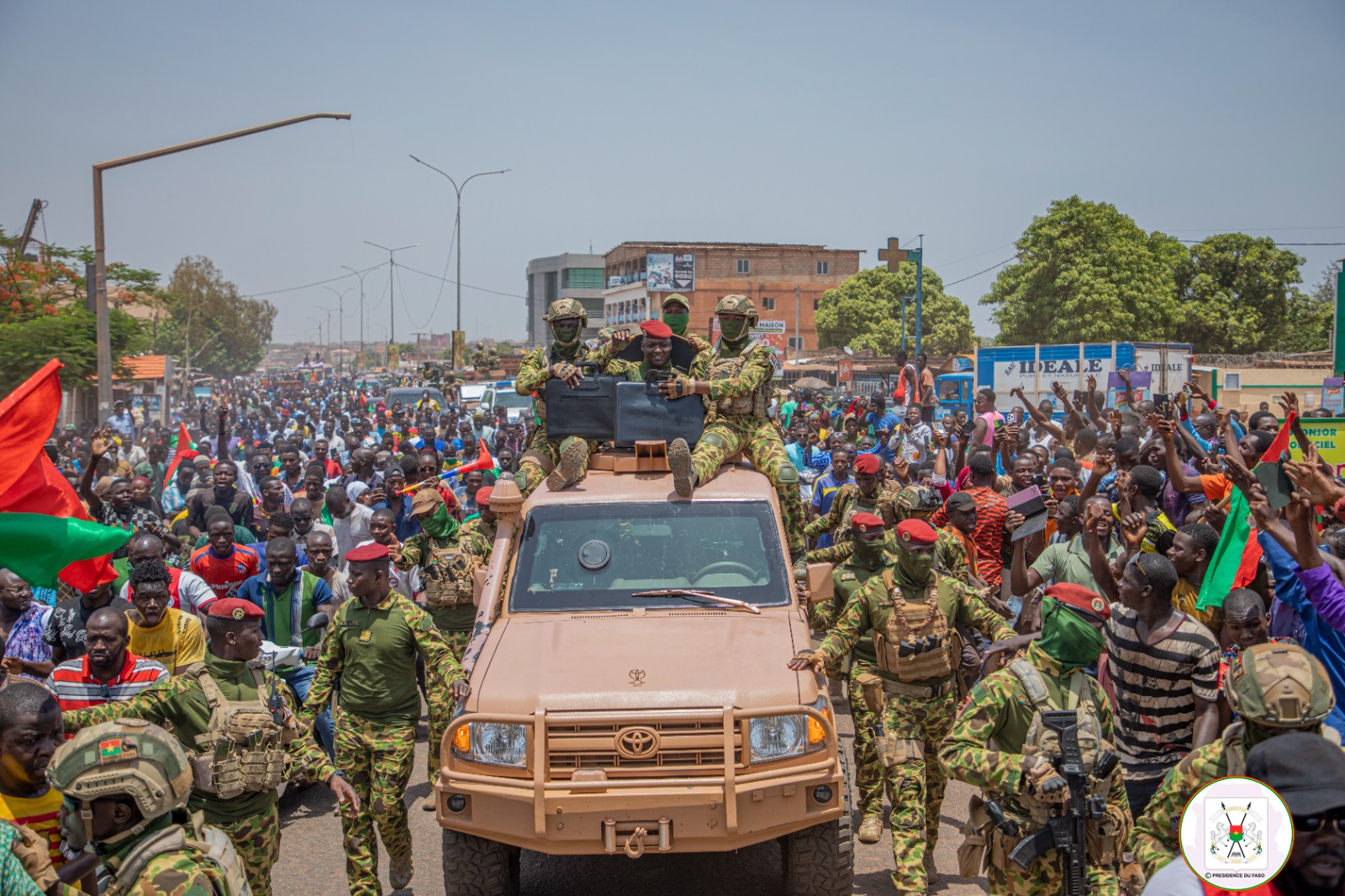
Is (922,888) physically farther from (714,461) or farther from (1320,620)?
(714,461)

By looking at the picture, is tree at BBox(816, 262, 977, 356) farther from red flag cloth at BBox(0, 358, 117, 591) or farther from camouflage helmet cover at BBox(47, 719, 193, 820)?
camouflage helmet cover at BBox(47, 719, 193, 820)

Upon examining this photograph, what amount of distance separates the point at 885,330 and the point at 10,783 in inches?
2542

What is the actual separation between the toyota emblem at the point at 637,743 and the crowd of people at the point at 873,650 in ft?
3.03

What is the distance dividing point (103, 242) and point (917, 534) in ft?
40.8

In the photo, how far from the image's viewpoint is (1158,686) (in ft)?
16.7

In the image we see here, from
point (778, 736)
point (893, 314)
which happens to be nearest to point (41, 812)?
point (778, 736)

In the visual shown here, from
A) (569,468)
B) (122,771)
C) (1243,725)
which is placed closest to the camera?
(122,771)

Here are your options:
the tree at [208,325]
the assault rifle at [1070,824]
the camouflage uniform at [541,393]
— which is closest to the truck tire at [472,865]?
the camouflage uniform at [541,393]

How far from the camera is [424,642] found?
6.11 metres

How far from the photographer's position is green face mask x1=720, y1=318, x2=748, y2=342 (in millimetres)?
8219

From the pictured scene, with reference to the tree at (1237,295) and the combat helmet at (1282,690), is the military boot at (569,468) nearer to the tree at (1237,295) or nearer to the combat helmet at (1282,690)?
the combat helmet at (1282,690)

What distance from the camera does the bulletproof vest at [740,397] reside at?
775 centimetres

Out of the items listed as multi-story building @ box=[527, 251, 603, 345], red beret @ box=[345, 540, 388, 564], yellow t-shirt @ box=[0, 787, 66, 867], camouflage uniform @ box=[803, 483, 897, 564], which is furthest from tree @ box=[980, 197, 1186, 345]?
multi-story building @ box=[527, 251, 603, 345]

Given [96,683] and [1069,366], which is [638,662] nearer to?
[96,683]
